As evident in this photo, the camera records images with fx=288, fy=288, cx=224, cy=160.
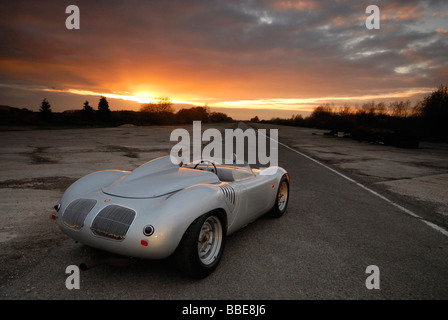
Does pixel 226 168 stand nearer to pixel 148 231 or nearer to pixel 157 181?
pixel 157 181

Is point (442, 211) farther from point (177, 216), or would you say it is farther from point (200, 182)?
point (177, 216)

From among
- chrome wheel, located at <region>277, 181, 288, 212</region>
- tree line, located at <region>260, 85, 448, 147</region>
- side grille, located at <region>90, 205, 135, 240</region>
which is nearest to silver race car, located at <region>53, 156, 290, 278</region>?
side grille, located at <region>90, 205, 135, 240</region>

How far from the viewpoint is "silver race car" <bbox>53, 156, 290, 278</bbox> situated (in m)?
2.59

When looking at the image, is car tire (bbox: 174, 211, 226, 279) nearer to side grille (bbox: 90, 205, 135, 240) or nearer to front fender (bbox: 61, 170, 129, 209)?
side grille (bbox: 90, 205, 135, 240)

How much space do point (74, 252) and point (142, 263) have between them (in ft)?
2.88

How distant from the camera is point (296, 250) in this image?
3.59 meters

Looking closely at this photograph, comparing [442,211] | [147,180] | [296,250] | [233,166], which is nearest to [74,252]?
[147,180]

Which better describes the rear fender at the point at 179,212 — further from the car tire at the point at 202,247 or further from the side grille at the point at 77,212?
the side grille at the point at 77,212

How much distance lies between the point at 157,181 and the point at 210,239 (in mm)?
880

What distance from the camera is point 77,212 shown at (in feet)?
9.60

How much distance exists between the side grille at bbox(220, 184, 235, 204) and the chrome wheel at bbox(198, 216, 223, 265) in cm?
30

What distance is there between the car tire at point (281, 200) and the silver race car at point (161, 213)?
0.89 m

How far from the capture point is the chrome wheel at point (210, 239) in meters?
3.11

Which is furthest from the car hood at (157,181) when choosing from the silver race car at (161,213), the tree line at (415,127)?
the tree line at (415,127)
